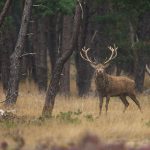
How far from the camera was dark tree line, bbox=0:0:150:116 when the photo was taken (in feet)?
66.3

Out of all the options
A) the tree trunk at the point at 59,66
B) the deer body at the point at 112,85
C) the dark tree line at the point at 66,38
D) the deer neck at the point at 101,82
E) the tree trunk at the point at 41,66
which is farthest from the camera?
the tree trunk at the point at 41,66

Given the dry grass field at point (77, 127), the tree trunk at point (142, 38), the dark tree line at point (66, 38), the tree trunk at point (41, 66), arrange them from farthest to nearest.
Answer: the tree trunk at point (41, 66)
the tree trunk at point (142, 38)
the dark tree line at point (66, 38)
the dry grass field at point (77, 127)

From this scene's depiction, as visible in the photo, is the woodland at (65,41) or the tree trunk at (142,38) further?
the tree trunk at (142,38)

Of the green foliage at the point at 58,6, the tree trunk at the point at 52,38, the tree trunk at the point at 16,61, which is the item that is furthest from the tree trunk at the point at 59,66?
the tree trunk at the point at 52,38

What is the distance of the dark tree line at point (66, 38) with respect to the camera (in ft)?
66.3

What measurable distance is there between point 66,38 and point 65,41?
16 cm

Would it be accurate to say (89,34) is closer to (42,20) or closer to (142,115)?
(42,20)

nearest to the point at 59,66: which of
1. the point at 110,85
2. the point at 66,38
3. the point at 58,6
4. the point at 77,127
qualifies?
the point at 110,85

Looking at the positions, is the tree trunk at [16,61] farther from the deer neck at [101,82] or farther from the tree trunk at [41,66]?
the tree trunk at [41,66]

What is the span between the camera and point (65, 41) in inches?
1041

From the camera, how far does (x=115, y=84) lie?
19.0 meters

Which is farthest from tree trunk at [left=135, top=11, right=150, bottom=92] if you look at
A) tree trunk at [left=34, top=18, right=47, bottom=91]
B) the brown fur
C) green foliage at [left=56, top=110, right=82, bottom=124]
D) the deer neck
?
green foliage at [left=56, top=110, right=82, bottom=124]

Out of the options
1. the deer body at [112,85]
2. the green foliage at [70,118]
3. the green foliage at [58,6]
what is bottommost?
the green foliage at [70,118]

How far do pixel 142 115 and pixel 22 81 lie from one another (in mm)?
15415
